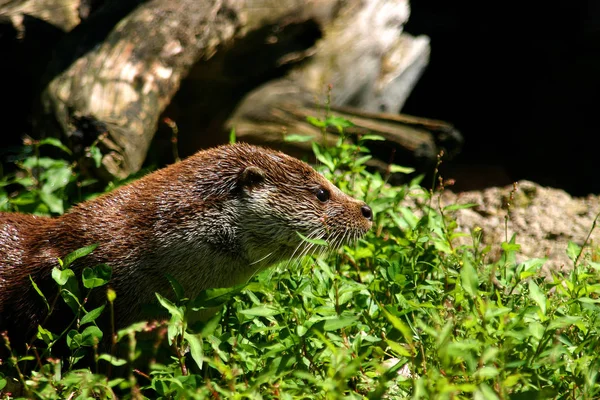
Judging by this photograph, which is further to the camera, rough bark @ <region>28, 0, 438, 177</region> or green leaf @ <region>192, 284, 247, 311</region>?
rough bark @ <region>28, 0, 438, 177</region>

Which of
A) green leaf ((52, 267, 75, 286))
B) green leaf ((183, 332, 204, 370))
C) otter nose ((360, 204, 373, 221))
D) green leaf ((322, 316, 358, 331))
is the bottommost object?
otter nose ((360, 204, 373, 221))

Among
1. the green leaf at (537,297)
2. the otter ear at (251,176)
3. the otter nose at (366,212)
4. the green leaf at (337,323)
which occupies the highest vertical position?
the otter ear at (251,176)

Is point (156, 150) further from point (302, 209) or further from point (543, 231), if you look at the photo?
point (543, 231)

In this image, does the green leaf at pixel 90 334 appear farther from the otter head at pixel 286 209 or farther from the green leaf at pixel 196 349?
the otter head at pixel 286 209

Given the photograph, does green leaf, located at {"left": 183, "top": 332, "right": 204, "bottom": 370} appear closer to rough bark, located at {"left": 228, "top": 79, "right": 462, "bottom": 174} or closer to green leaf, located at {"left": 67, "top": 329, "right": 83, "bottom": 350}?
green leaf, located at {"left": 67, "top": 329, "right": 83, "bottom": 350}

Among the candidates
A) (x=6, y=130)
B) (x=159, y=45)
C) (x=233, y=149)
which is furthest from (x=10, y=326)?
(x=6, y=130)

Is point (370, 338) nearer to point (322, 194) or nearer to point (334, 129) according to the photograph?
point (322, 194)

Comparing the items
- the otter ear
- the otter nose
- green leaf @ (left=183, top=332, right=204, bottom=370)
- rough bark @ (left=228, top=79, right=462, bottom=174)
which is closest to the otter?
the otter ear

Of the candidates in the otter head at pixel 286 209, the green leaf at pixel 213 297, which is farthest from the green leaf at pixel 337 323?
the otter head at pixel 286 209
